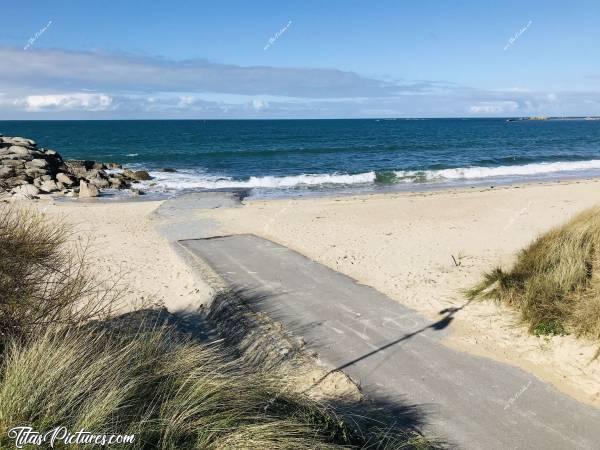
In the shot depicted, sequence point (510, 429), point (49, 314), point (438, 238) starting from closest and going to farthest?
point (49, 314) < point (510, 429) < point (438, 238)

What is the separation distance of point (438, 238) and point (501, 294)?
20.0 feet

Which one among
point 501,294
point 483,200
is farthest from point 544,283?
point 483,200

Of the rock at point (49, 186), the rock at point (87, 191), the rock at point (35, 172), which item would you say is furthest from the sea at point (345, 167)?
the rock at point (35, 172)

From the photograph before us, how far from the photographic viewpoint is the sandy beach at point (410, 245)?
769 cm

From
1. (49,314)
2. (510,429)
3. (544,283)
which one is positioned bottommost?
(510,429)

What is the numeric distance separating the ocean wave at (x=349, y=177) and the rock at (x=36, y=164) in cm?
578

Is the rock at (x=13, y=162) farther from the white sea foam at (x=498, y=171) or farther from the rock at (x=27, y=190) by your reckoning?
the white sea foam at (x=498, y=171)

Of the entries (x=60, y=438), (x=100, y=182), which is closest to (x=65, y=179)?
(x=100, y=182)

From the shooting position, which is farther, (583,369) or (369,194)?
(369,194)

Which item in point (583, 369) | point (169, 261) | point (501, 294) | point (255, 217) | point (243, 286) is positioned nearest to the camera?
point (583, 369)

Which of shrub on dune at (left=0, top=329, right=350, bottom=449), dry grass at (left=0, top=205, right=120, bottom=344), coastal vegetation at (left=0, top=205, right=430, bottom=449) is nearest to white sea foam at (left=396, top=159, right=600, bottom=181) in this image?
dry grass at (left=0, top=205, right=120, bottom=344)

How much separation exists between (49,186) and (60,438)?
83.6ft

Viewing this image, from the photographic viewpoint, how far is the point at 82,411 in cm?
367

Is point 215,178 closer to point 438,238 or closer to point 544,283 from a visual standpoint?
point 438,238
